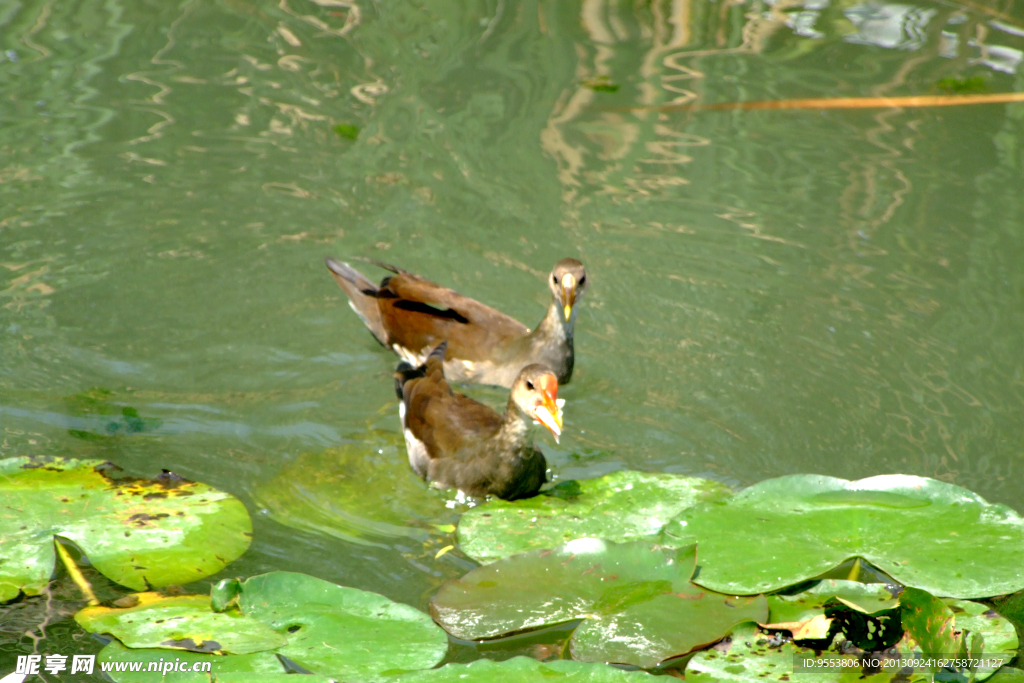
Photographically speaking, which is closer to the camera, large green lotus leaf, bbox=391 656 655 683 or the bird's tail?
large green lotus leaf, bbox=391 656 655 683

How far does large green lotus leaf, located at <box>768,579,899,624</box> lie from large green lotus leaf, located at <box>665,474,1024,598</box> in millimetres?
58

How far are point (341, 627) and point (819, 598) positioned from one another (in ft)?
4.63

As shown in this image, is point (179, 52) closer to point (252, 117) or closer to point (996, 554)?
point (252, 117)

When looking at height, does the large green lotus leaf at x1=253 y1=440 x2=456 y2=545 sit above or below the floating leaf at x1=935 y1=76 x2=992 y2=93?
below

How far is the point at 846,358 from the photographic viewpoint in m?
5.21

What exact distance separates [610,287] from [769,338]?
2.96 ft

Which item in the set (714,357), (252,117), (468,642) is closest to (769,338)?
(714,357)

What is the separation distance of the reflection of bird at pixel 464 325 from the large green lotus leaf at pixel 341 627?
1.99 metres

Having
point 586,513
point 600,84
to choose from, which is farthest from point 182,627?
point 600,84

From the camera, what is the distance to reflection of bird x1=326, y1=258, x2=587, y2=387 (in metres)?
5.02

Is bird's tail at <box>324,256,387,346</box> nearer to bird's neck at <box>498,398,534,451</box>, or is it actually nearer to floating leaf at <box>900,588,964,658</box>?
bird's neck at <box>498,398,534,451</box>

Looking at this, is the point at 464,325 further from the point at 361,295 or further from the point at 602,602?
the point at 602,602

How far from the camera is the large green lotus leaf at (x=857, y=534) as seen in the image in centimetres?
325

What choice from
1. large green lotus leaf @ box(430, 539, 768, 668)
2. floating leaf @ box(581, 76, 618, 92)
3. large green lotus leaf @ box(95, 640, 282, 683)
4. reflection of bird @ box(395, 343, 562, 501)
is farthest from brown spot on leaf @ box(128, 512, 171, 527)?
floating leaf @ box(581, 76, 618, 92)
